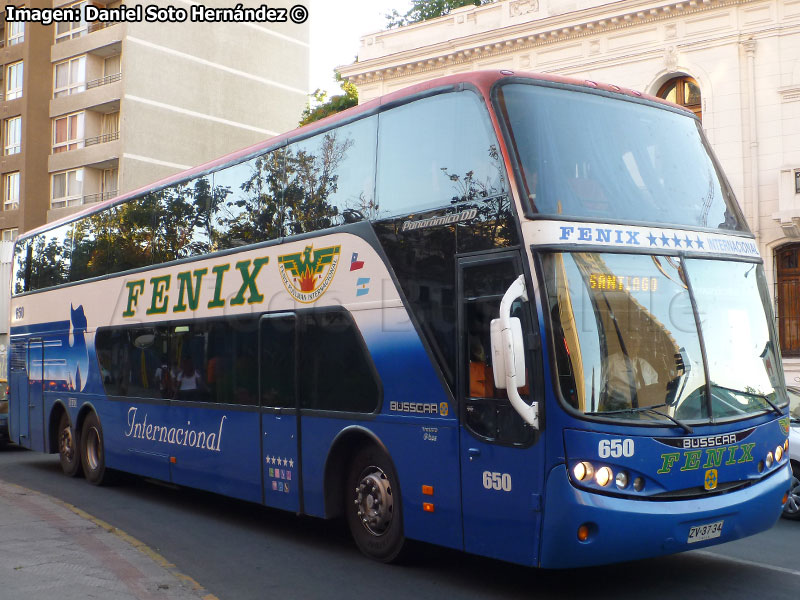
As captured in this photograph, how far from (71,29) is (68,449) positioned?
3416 cm

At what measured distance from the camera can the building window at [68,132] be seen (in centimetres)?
4272

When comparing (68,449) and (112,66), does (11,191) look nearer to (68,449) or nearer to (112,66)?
(112,66)

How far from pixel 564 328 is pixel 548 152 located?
55.3 inches

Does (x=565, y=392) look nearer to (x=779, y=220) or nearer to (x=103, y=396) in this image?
(x=103, y=396)

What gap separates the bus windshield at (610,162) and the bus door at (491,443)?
2.32 feet

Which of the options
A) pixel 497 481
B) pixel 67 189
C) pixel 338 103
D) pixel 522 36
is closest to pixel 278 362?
pixel 497 481

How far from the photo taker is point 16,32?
46375 mm

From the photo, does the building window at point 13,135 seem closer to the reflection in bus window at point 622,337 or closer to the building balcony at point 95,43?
the building balcony at point 95,43

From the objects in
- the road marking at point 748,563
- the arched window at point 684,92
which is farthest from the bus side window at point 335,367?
the arched window at point 684,92

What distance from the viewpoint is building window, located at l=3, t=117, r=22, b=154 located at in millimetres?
44562

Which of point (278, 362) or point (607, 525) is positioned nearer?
point (607, 525)

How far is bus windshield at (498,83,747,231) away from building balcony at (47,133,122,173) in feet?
119

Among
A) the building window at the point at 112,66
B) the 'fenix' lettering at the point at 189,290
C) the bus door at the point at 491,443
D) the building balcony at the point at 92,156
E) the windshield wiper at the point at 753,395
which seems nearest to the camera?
the bus door at the point at 491,443

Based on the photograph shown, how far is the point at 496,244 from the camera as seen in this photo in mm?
6941
